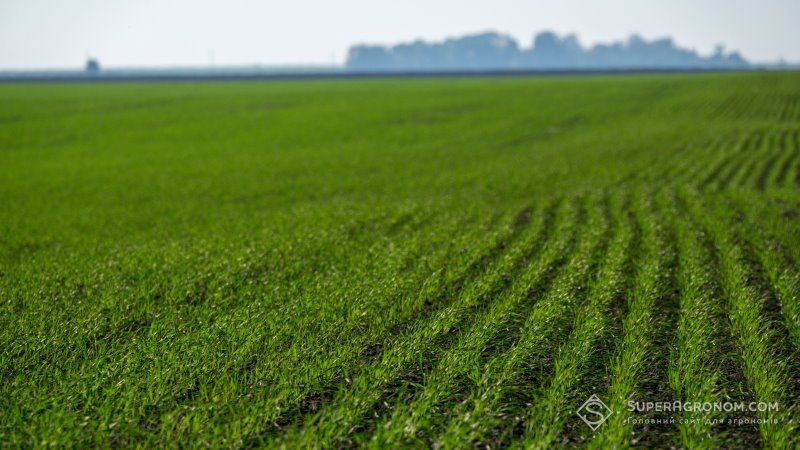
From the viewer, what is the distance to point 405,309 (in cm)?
831

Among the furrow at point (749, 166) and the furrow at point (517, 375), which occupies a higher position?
the furrow at point (749, 166)

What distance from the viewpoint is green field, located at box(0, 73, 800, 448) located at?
5.62 metres

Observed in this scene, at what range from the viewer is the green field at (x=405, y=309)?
562cm

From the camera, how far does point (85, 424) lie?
17.9 feet

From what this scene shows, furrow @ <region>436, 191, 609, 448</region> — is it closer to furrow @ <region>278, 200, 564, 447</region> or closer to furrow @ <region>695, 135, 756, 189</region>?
furrow @ <region>278, 200, 564, 447</region>

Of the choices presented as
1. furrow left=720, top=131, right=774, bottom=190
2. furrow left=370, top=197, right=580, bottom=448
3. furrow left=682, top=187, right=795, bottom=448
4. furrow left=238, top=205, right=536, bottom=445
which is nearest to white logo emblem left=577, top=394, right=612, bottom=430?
furrow left=370, top=197, right=580, bottom=448

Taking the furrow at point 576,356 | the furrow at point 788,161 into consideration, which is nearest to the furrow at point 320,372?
the furrow at point 576,356

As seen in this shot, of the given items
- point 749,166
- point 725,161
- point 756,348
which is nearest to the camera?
point 756,348

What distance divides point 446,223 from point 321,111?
41.6 m

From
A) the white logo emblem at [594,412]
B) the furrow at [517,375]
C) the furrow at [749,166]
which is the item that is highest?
the furrow at [749,166]

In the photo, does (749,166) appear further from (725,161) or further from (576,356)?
(576,356)

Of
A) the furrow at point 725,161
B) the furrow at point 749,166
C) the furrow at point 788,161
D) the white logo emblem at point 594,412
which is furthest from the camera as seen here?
the furrow at point 788,161

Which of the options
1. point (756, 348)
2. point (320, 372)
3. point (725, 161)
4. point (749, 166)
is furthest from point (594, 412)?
point (725, 161)

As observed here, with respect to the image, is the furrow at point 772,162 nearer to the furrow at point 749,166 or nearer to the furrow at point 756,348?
the furrow at point 749,166
